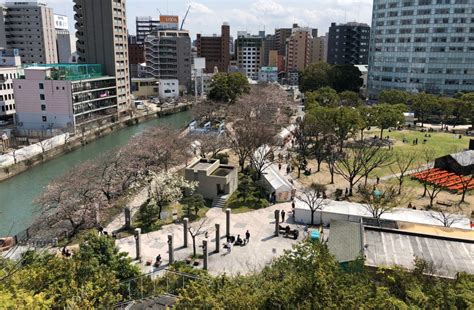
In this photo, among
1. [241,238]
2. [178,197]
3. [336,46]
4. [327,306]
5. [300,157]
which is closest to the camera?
[327,306]

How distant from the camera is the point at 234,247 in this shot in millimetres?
21797

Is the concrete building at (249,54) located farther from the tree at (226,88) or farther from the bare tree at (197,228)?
the bare tree at (197,228)

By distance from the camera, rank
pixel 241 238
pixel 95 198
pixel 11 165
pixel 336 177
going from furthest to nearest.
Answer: pixel 11 165 → pixel 336 177 → pixel 95 198 → pixel 241 238

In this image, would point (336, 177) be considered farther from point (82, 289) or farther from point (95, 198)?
point (82, 289)

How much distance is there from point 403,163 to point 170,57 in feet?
225

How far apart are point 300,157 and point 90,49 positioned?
41182mm

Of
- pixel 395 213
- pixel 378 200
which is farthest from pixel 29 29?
pixel 395 213

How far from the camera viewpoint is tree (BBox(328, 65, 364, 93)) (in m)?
80.6

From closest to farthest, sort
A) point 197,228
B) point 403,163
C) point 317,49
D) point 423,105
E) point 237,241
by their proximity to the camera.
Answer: point 237,241
point 197,228
point 403,163
point 423,105
point 317,49

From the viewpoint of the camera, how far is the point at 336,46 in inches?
4712

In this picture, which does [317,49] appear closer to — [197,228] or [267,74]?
[267,74]

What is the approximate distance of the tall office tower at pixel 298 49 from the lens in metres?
128

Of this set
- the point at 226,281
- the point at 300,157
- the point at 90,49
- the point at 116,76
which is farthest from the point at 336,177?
the point at 90,49

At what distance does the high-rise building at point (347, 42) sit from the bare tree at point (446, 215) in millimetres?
97839
